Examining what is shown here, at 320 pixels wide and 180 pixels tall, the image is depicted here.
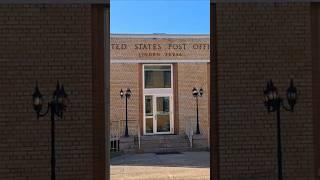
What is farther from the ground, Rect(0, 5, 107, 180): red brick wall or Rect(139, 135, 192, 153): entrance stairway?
Rect(0, 5, 107, 180): red brick wall

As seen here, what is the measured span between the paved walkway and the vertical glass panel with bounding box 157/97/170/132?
587cm

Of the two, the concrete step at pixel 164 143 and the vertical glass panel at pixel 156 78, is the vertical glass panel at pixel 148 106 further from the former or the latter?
the concrete step at pixel 164 143

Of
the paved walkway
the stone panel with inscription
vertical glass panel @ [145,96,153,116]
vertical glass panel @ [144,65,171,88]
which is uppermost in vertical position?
the stone panel with inscription

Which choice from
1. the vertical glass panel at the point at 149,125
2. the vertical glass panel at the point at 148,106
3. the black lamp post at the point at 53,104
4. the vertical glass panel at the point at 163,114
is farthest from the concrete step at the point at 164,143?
the black lamp post at the point at 53,104

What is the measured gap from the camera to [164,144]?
2480cm

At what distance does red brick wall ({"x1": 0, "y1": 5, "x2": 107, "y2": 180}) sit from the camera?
8.44 meters
